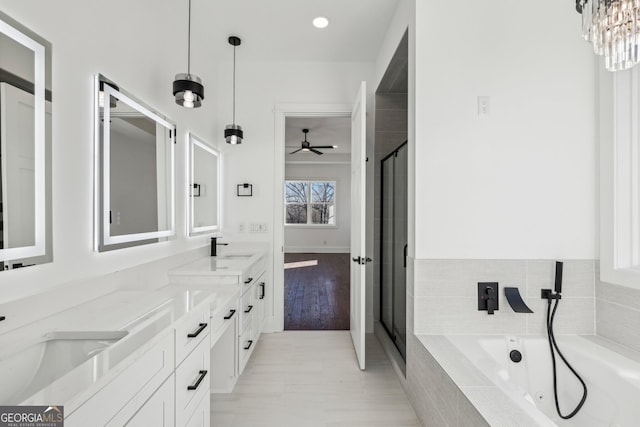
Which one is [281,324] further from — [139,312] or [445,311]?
[139,312]

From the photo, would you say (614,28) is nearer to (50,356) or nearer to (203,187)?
(50,356)

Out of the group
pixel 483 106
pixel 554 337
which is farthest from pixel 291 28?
pixel 554 337

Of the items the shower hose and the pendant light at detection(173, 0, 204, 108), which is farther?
the pendant light at detection(173, 0, 204, 108)

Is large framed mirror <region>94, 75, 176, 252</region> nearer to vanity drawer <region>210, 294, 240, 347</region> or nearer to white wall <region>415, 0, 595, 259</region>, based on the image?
vanity drawer <region>210, 294, 240, 347</region>

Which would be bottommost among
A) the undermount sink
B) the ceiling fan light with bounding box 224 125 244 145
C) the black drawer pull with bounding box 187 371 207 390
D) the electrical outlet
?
the black drawer pull with bounding box 187 371 207 390

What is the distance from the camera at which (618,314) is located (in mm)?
1677

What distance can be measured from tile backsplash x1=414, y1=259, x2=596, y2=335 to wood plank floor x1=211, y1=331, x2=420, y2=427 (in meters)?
0.60

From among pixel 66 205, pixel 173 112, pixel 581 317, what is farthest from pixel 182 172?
pixel 581 317

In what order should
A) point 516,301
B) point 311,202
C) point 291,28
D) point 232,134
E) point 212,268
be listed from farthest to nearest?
point 311,202 < point 232,134 < point 291,28 < point 212,268 < point 516,301

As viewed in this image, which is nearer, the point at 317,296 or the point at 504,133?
the point at 504,133

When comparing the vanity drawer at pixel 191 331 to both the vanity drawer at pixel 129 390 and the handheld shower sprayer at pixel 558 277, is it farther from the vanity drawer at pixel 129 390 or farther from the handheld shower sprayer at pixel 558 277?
the handheld shower sprayer at pixel 558 277

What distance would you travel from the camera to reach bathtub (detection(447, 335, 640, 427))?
1342 millimetres

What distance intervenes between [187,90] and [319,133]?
4550 millimetres

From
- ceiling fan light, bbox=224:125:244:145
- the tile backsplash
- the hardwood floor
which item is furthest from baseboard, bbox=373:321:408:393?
ceiling fan light, bbox=224:125:244:145
